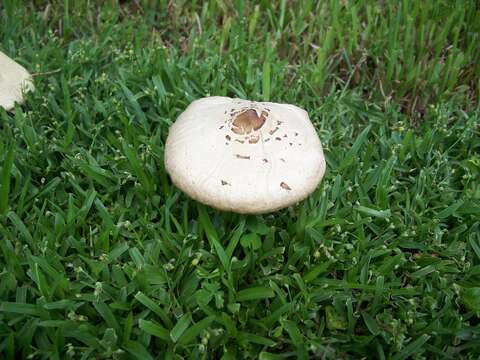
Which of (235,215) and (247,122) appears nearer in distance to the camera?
(247,122)

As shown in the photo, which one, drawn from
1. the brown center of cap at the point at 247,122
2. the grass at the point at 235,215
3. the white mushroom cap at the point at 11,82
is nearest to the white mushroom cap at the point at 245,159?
the brown center of cap at the point at 247,122

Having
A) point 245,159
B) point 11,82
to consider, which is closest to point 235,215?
point 245,159

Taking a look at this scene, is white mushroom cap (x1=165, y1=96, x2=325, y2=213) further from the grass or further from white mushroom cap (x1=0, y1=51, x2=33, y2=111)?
white mushroom cap (x1=0, y1=51, x2=33, y2=111)

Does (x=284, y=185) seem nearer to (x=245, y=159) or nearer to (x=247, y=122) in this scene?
(x=245, y=159)

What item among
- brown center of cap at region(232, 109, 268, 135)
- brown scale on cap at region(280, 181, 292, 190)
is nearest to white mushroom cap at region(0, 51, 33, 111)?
brown center of cap at region(232, 109, 268, 135)

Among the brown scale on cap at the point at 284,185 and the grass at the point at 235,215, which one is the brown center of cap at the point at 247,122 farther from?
the grass at the point at 235,215

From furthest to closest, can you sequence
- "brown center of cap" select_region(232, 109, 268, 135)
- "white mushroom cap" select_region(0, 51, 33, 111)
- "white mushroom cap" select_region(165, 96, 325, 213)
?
"white mushroom cap" select_region(0, 51, 33, 111) < "brown center of cap" select_region(232, 109, 268, 135) < "white mushroom cap" select_region(165, 96, 325, 213)
